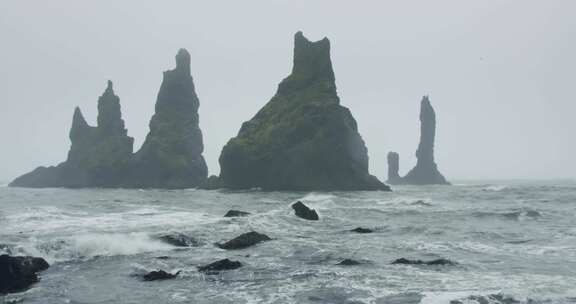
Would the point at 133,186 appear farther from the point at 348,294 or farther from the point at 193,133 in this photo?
the point at 348,294

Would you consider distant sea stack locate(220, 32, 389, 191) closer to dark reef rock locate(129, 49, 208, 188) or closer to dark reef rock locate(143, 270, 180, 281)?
dark reef rock locate(129, 49, 208, 188)

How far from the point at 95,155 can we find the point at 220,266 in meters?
127

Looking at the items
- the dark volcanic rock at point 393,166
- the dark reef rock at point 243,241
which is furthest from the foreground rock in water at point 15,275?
the dark volcanic rock at point 393,166

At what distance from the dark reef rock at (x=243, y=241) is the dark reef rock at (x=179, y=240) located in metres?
1.50

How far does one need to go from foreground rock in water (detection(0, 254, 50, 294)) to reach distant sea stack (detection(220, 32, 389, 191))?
245 feet

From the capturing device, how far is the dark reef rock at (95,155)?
130m

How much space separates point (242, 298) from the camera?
1430cm

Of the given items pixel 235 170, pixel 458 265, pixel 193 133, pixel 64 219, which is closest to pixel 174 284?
pixel 458 265

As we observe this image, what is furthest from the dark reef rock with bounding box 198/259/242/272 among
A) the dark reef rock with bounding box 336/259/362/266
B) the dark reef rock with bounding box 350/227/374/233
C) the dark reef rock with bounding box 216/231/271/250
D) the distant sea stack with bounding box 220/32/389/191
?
the distant sea stack with bounding box 220/32/389/191

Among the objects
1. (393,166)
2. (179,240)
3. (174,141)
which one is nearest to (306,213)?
(179,240)

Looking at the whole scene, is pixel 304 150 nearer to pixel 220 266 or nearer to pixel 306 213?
pixel 306 213

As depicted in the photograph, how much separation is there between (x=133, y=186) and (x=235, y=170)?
39023 millimetres

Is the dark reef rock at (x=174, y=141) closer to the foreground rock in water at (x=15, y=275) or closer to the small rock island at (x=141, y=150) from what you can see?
the small rock island at (x=141, y=150)

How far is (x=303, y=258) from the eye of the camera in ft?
66.2
